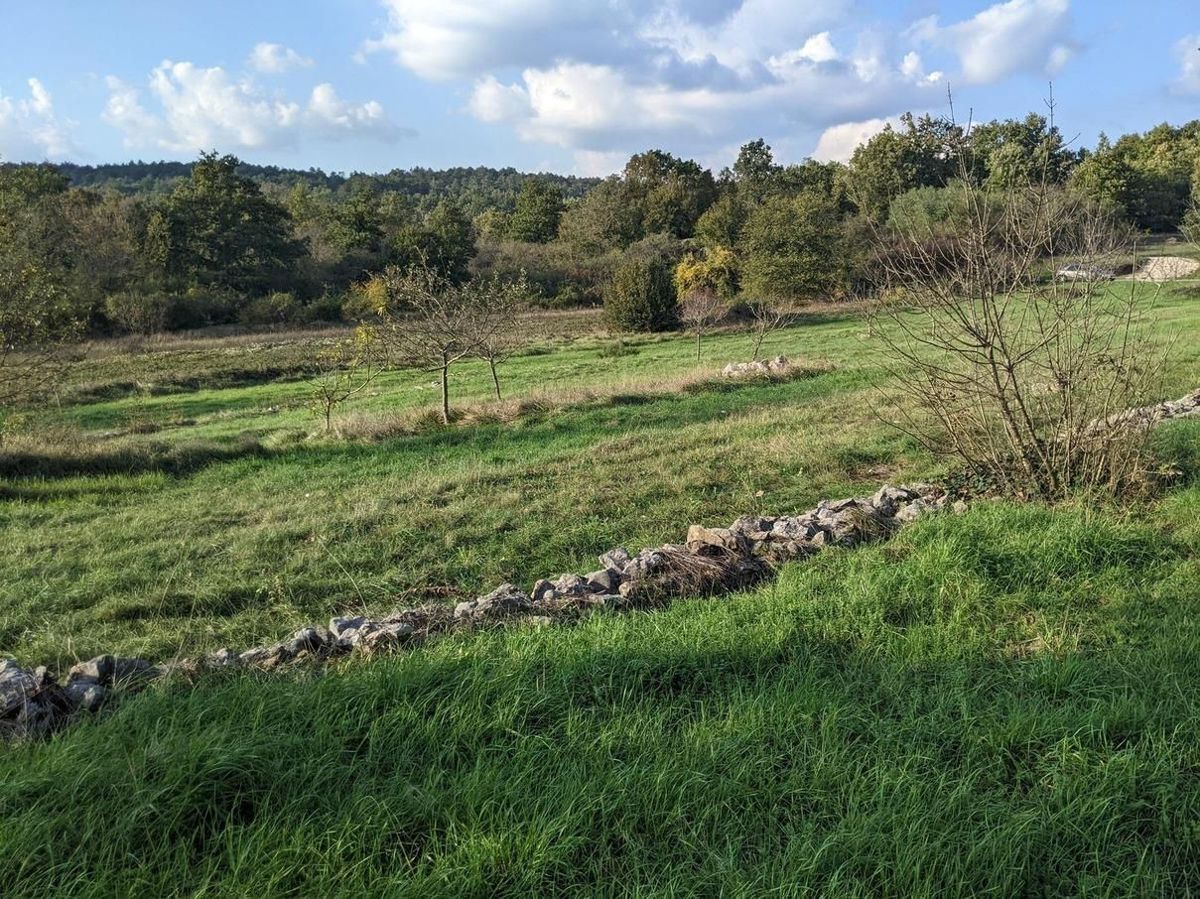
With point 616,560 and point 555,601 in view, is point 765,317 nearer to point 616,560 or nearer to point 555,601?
point 616,560

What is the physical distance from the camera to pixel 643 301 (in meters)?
40.3

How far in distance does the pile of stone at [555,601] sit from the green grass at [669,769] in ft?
1.67

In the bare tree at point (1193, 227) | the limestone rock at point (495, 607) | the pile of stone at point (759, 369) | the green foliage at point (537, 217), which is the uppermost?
the green foliage at point (537, 217)

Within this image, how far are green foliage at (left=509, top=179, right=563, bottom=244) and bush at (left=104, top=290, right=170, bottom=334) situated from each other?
37.3 meters

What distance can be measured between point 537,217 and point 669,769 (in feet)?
242

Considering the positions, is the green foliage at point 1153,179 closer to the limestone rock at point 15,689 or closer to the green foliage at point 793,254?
the green foliage at point 793,254

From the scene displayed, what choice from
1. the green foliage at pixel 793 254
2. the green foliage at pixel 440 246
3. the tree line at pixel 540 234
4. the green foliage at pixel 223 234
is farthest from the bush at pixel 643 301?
the green foliage at pixel 223 234

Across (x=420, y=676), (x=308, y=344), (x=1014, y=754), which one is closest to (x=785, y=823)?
(x=1014, y=754)

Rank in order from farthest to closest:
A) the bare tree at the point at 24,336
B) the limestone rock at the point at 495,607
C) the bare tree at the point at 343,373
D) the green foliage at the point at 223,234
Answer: the green foliage at the point at 223,234, the bare tree at the point at 343,373, the bare tree at the point at 24,336, the limestone rock at the point at 495,607

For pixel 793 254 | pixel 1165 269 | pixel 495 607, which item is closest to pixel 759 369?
pixel 1165 269

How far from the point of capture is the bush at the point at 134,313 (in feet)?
137

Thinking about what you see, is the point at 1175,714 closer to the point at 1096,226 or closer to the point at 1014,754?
the point at 1014,754

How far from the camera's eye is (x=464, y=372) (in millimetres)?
27875

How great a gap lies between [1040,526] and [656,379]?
48.1 ft
